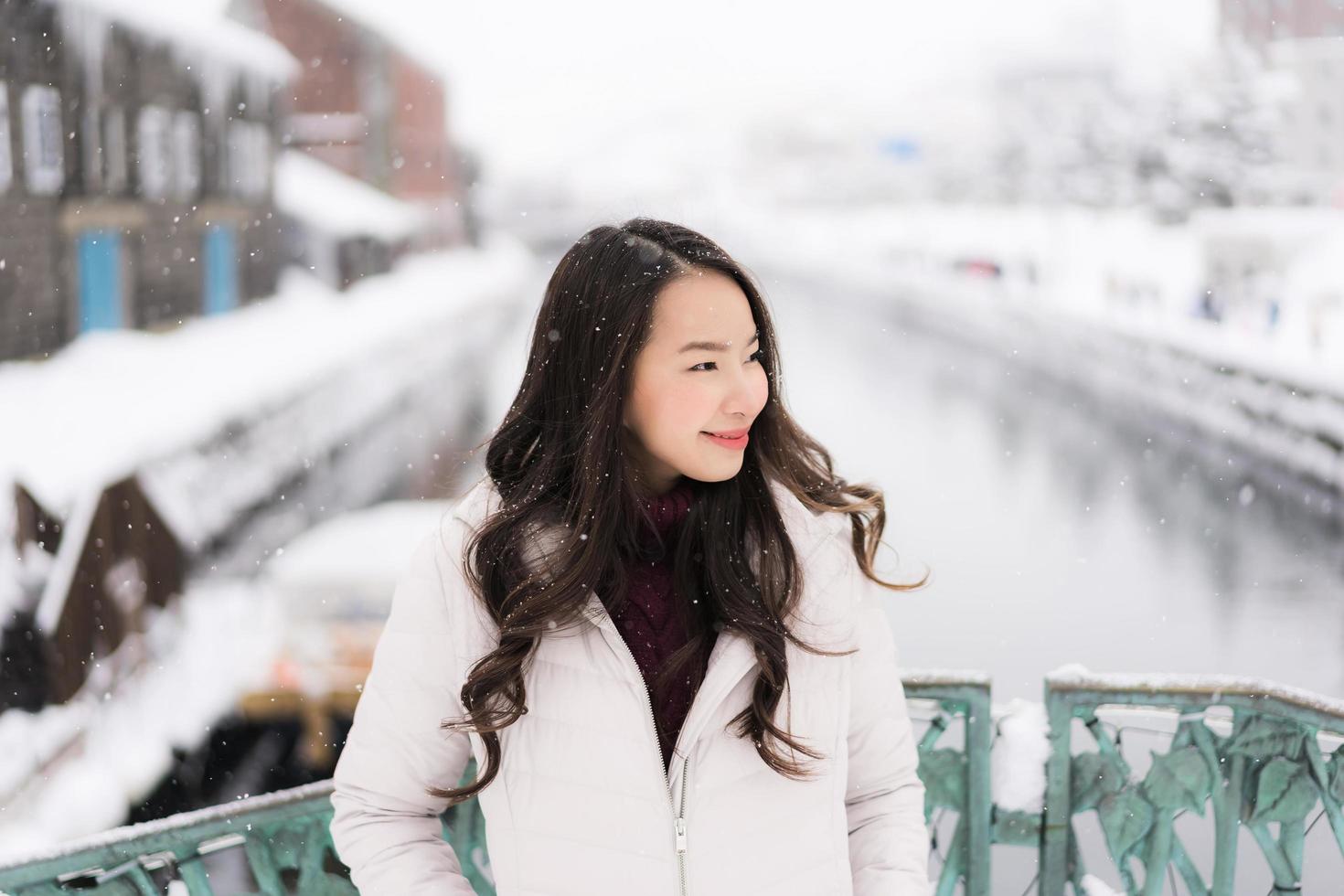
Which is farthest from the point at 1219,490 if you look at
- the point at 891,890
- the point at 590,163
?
the point at 891,890

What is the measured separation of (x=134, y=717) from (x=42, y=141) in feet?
10.8

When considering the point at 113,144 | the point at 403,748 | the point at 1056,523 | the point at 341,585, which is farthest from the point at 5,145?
the point at 1056,523

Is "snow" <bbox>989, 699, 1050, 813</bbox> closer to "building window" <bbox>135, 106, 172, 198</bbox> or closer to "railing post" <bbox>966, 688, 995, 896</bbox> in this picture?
"railing post" <bbox>966, 688, 995, 896</bbox>

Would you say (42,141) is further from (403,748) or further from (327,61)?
(403,748)

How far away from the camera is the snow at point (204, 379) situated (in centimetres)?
340

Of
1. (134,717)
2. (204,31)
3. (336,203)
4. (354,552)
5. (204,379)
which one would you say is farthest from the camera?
(134,717)

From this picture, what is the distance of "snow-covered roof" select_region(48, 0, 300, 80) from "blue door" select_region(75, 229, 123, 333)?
767 millimetres

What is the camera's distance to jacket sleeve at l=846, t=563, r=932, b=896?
2.69ft

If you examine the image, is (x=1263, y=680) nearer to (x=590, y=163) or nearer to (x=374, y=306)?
(x=590, y=163)

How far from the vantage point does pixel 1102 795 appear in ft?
4.15

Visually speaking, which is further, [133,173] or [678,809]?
[133,173]

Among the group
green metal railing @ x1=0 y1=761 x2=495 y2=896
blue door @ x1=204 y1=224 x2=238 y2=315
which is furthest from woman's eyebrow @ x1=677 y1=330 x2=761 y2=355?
blue door @ x1=204 y1=224 x2=238 y2=315

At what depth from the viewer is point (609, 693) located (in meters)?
0.74

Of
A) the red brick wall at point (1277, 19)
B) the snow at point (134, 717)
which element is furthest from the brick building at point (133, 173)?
the red brick wall at point (1277, 19)
